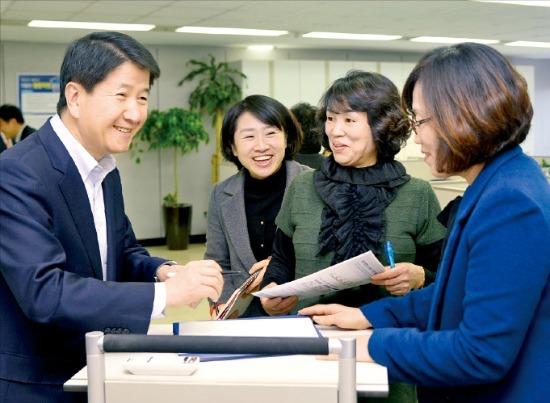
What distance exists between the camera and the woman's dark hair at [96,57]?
169 centimetres

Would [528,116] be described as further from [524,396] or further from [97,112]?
[97,112]

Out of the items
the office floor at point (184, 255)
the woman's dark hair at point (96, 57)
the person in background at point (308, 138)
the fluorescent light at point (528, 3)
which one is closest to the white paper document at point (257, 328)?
the woman's dark hair at point (96, 57)

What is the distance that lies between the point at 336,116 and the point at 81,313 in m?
1.17

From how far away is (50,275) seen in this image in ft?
4.90

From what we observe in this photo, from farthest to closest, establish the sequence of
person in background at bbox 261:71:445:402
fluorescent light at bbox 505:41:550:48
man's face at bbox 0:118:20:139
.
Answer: fluorescent light at bbox 505:41:550:48, man's face at bbox 0:118:20:139, person in background at bbox 261:71:445:402

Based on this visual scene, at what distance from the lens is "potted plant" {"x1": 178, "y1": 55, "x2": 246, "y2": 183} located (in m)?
9.68

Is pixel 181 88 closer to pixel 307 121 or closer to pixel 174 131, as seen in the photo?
pixel 174 131

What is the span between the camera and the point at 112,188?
192cm

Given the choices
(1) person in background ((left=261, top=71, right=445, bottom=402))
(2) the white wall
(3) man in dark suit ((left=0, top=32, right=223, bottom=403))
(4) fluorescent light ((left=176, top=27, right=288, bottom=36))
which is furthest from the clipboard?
(2) the white wall

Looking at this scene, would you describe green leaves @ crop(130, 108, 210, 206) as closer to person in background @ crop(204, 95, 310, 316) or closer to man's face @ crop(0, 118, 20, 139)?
man's face @ crop(0, 118, 20, 139)

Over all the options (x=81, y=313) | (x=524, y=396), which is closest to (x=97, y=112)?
(x=81, y=313)

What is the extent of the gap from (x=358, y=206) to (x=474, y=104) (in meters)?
0.85

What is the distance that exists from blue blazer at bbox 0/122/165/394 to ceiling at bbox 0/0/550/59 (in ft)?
16.7

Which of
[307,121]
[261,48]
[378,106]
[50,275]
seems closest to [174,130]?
[261,48]
